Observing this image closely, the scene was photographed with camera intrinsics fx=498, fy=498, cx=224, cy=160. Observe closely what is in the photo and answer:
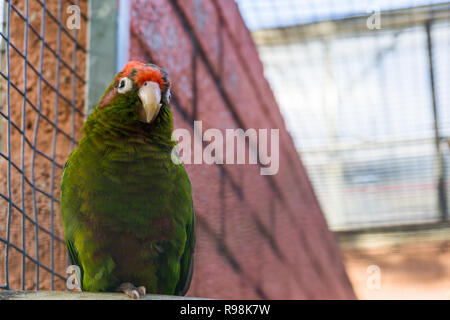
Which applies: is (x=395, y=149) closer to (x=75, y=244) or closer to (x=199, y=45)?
(x=199, y=45)

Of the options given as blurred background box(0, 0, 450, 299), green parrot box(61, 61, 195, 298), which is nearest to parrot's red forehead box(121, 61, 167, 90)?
green parrot box(61, 61, 195, 298)

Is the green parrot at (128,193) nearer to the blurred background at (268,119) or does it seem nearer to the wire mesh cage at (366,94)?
the blurred background at (268,119)

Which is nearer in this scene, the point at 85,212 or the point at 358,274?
the point at 85,212

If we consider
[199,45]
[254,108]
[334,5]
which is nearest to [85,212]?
[199,45]

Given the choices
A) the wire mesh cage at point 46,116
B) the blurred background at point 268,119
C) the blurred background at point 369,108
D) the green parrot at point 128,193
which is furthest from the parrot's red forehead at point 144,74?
the blurred background at point 369,108

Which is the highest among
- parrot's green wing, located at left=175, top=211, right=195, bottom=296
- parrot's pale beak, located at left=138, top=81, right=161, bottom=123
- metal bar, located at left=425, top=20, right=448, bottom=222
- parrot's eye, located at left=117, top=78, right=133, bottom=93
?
A: metal bar, located at left=425, top=20, right=448, bottom=222

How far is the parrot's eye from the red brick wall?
0.22 metres

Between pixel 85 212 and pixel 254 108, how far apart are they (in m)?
1.46

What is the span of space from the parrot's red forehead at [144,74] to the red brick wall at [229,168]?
21cm

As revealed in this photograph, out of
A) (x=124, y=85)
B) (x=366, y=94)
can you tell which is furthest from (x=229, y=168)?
(x=366, y=94)

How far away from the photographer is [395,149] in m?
3.52

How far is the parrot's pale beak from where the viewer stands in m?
1.00

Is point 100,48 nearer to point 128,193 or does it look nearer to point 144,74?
point 144,74

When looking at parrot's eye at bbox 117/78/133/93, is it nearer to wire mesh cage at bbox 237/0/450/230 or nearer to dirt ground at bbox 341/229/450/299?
wire mesh cage at bbox 237/0/450/230
